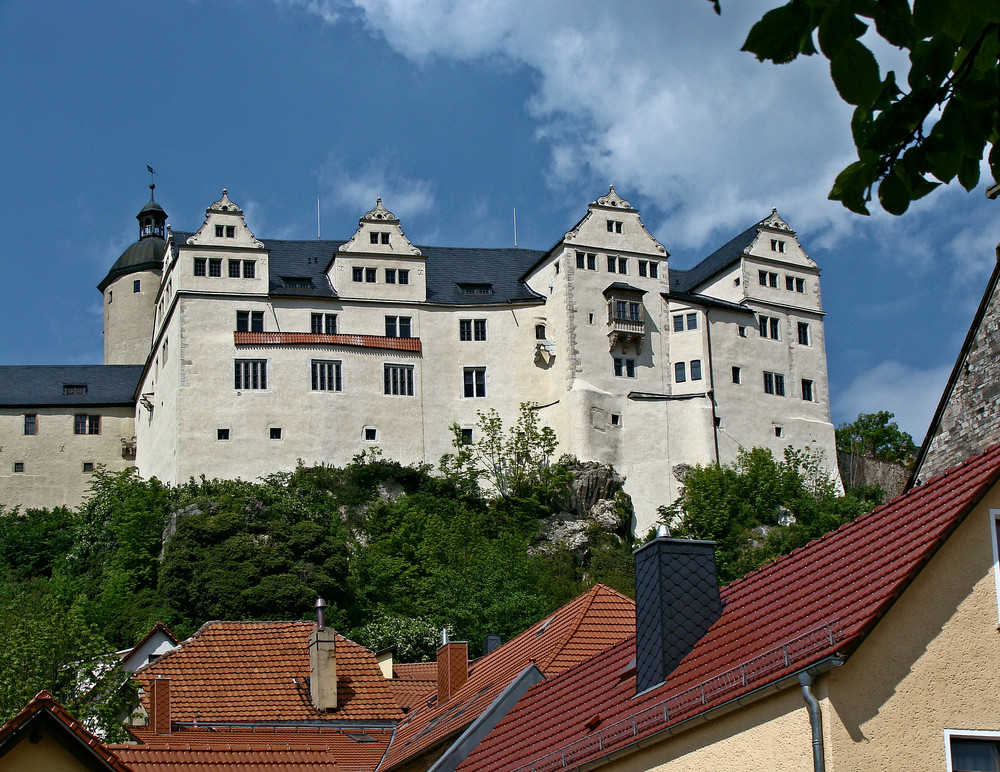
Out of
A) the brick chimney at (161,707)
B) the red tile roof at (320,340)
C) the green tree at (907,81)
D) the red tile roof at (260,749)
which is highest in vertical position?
the red tile roof at (320,340)

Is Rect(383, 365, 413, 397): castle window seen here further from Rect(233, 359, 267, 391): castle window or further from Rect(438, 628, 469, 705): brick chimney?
Rect(438, 628, 469, 705): brick chimney

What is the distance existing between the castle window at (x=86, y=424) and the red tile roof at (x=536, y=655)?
5689 centimetres

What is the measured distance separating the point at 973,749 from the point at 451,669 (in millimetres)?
13269

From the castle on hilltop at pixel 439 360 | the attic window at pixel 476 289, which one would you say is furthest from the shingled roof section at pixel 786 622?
the attic window at pixel 476 289

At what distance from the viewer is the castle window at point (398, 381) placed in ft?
227

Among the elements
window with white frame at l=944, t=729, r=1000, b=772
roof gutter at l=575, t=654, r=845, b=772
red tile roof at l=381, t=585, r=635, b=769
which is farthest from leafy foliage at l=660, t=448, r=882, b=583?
window with white frame at l=944, t=729, r=1000, b=772

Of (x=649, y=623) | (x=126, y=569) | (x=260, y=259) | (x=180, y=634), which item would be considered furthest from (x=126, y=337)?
(x=649, y=623)

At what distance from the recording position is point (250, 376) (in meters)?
67.9

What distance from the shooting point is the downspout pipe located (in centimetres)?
982

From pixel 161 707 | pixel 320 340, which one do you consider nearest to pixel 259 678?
pixel 161 707

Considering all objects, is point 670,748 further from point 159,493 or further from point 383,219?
point 383,219

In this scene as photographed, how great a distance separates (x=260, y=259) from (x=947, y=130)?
65.8 meters

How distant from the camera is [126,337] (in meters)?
85.5

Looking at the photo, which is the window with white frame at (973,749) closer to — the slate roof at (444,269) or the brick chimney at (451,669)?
the brick chimney at (451,669)
